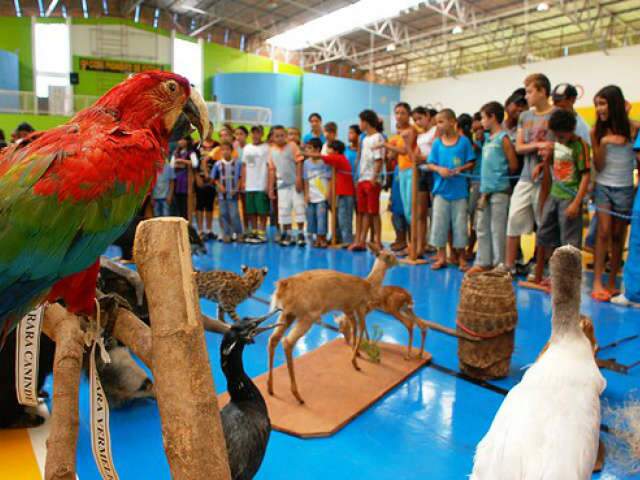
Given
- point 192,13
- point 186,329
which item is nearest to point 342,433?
point 186,329

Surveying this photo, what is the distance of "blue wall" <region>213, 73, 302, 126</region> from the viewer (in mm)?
19562

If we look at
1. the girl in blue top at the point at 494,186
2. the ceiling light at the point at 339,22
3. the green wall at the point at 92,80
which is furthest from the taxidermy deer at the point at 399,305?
the green wall at the point at 92,80

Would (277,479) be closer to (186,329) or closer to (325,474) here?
(325,474)

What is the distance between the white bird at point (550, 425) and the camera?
138cm

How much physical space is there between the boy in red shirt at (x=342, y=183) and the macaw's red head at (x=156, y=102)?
5536 millimetres

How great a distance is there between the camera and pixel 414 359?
333cm

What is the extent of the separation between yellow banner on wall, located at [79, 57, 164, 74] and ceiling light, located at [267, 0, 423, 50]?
5.74 meters

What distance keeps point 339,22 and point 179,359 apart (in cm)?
1863

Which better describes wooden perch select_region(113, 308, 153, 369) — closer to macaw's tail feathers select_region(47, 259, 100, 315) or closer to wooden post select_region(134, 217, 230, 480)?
macaw's tail feathers select_region(47, 259, 100, 315)

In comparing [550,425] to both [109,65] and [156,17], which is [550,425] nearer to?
[109,65]

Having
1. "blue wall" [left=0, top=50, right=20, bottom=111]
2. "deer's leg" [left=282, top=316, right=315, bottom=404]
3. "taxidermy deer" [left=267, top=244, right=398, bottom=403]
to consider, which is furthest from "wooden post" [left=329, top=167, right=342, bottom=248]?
"blue wall" [left=0, top=50, right=20, bottom=111]

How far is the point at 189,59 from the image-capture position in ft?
66.9

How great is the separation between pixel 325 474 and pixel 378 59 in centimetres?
2400

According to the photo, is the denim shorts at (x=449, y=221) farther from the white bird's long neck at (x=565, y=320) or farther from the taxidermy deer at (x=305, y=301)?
the white bird's long neck at (x=565, y=320)
